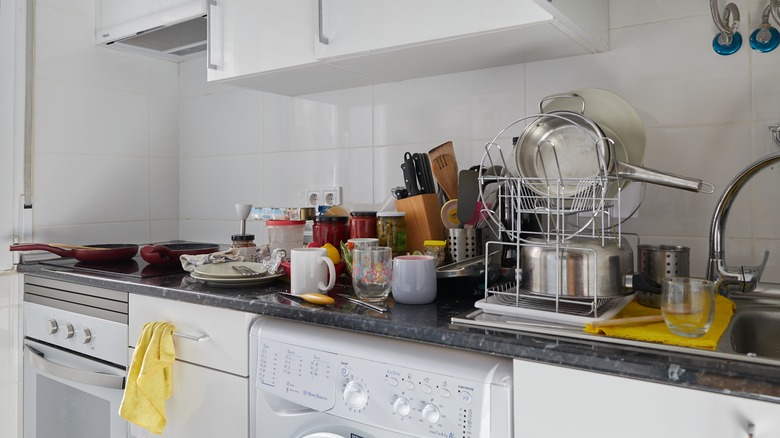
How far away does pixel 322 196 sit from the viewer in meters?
1.92

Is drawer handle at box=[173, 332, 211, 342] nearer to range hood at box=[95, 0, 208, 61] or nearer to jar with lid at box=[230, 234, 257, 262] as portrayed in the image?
jar with lid at box=[230, 234, 257, 262]

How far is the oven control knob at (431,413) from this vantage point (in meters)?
0.89

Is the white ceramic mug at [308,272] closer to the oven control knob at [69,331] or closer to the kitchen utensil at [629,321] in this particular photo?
the kitchen utensil at [629,321]

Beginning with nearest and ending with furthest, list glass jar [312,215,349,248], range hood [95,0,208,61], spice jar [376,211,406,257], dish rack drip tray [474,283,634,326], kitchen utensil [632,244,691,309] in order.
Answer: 1. dish rack drip tray [474,283,634,326]
2. kitchen utensil [632,244,691,309]
3. spice jar [376,211,406,257]
4. glass jar [312,215,349,248]
5. range hood [95,0,208,61]

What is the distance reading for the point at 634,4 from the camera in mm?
1314

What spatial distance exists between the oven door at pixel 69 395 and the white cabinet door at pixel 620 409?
44.2 inches

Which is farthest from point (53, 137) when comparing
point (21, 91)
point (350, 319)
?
point (350, 319)

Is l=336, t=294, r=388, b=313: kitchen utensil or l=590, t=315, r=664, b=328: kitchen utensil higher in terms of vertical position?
l=590, t=315, r=664, b=328: kitchen utensil

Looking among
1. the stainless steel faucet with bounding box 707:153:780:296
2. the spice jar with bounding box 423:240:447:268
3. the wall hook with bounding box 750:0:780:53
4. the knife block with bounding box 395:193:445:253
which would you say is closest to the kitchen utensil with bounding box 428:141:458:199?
the knife block with bounding box 395:193:445:253

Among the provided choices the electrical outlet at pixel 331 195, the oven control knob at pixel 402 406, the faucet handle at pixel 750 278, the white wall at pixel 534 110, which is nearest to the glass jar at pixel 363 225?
the white wall at pixel 534 110

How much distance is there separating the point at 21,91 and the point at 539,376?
2003 millimetres

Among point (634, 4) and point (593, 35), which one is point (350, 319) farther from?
point (634, 4)

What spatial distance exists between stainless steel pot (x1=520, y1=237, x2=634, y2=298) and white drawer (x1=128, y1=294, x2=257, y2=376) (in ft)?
2.07

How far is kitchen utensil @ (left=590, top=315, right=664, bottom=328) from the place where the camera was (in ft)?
2.80
